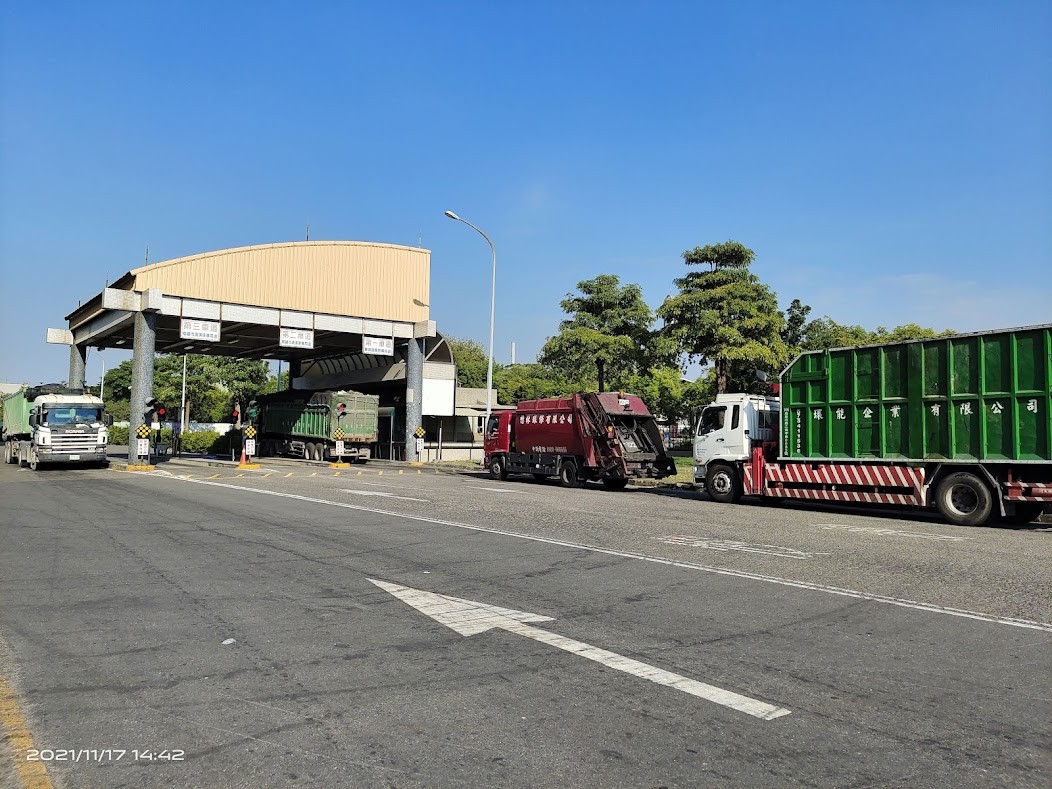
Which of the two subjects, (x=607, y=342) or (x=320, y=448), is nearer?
(x=607, y=342)

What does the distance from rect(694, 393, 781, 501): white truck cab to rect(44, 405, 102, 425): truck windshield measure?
22.0 metres

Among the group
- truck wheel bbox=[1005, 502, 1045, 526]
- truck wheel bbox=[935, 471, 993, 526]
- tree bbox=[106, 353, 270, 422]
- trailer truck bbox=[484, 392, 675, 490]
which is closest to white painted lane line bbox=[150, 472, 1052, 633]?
truck wheel bbox=[935, 471, 993, 526]

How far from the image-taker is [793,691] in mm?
4414

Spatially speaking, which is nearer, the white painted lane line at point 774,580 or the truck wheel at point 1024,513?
the white painted lane line at point 774,580

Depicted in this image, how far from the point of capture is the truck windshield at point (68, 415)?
27.5 metres

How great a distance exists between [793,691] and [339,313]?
36590 mm

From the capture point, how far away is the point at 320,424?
140 feet

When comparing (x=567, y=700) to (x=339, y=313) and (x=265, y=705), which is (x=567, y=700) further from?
(x=339, y=313)

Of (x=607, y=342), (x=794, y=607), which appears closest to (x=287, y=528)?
(x=794, y=607)

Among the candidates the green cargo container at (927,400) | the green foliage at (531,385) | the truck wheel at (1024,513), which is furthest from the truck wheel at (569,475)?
the green foliage at (531,385)

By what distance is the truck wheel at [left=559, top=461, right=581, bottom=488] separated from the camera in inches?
936

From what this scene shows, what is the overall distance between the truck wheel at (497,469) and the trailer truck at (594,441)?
62.0 inches

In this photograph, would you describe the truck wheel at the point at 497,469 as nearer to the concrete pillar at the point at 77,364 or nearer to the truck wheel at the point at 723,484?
the truck wheel at the point at 723,484

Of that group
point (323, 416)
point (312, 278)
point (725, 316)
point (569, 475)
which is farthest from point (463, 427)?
point (569, 475)
